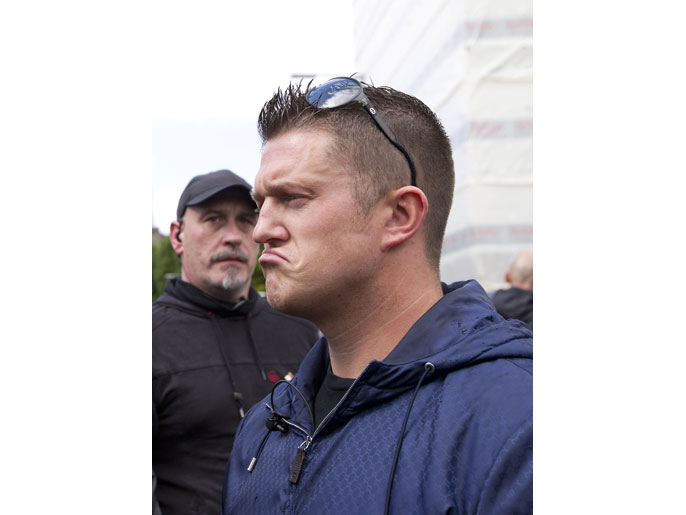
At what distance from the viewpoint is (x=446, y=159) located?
1.73m

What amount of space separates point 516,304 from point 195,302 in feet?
6.52

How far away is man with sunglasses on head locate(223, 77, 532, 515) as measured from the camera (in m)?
1.22

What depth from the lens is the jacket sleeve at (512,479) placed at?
1.10 metres

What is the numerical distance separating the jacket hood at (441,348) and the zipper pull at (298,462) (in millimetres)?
78

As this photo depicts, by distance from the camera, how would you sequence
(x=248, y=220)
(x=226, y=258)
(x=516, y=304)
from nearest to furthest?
(x=226, y=258) < (x=248, y=220) < (x=516, y=304)

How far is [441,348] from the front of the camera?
1384 millimetres

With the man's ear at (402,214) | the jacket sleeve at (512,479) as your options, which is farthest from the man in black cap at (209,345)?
the jacket sleeve at (512,479)

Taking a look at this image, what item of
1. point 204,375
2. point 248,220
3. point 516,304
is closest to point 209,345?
point 204,375

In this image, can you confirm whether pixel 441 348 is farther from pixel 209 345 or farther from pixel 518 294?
pixel 518 294

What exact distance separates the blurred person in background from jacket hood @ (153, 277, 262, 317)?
5.31ft

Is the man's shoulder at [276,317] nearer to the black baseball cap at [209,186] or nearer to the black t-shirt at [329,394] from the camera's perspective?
the black baseball cap at [209,186]

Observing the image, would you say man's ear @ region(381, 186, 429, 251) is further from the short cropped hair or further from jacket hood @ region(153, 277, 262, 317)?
jacket hood @ region(153, 277, 262, 317)
